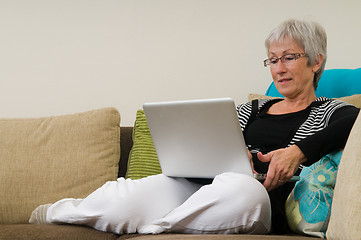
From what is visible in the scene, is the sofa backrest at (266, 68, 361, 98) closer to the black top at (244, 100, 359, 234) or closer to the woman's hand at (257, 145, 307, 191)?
the black top at (244, 100, 359, 234)

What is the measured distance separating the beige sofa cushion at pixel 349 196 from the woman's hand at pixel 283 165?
35 centimetres

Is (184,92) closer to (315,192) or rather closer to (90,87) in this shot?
(90,87)

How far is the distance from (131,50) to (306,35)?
102 cm

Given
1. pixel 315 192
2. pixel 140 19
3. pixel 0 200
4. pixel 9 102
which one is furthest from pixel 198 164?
pixel 9 102

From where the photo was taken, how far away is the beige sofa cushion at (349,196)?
0.86m

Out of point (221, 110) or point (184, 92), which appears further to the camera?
point (184, 92)

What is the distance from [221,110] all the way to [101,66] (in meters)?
1.40

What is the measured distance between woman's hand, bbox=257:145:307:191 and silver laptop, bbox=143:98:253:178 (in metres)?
0.06

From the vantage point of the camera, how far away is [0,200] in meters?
1.94

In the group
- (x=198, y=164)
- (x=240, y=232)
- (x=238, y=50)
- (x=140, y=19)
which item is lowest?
(x=240, y=232)

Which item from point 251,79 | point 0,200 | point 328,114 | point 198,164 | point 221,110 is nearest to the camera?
point 221,110

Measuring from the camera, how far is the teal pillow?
4.13ft

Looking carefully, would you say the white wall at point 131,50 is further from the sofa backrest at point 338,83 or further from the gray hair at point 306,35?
the gray hair at point 306,35

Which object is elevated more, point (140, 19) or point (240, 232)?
point (140, 19)
